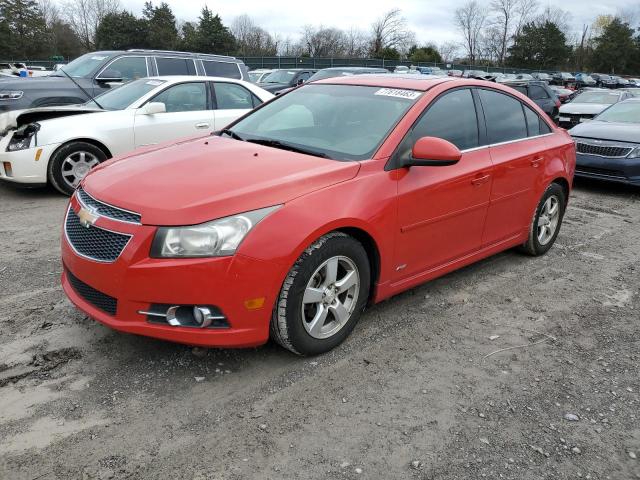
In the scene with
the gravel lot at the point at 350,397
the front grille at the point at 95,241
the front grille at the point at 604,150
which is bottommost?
the gravel lot at the point at 350,397

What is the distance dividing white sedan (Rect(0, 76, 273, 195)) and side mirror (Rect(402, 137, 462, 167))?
4.36 m

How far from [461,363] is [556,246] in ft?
9.78

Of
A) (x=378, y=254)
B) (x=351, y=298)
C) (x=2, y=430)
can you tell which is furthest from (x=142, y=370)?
(x=378, y=254)

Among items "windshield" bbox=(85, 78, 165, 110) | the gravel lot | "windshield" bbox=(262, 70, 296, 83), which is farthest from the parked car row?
"windshield" bbox=(262, 70, 296, 83)

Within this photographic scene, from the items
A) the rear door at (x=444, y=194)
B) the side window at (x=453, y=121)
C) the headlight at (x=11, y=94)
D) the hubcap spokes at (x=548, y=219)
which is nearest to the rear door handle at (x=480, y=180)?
the rear door at (x=444, y=194)

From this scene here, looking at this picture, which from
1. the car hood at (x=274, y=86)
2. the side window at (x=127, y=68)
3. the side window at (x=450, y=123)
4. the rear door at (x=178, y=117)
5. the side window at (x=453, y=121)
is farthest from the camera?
the car hood at (x=274, y=86)

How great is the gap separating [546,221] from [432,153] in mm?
2409

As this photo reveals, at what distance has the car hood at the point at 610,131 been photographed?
8609mm

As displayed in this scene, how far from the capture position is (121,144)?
22.6ft

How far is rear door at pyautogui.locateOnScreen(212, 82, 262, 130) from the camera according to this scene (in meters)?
7.75

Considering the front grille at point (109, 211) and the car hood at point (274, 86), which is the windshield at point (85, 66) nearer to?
the car hood at point (274, 86)

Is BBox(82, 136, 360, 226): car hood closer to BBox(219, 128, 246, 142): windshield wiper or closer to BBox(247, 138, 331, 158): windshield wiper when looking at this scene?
BBox(247, 138, 331, 158): windshield wiper

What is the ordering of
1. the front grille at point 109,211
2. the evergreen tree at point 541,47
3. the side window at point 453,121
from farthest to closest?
the evergreen tree at point 541,47 < the side window at point 453,121 < the front grille at point 109,211

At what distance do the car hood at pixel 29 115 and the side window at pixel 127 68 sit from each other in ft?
9.86
